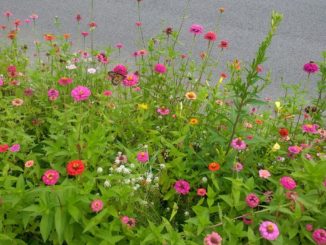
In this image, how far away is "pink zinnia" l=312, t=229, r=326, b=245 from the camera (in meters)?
1.72

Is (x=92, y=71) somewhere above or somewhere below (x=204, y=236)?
above

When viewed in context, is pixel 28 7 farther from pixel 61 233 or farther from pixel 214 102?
pixel 61 233

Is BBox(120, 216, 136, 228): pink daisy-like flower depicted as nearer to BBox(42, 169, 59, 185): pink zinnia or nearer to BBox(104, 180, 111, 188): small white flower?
BBox(104, 180, 111, 188): small white flower

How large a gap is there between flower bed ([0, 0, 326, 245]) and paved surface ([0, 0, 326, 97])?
196cm

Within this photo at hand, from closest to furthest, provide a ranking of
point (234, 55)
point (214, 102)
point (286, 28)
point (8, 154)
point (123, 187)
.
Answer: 1. point (123, 187)
2. point (8, 154)
3. point (214, 102)
4. point (234, 55)
5. point (286, 28)

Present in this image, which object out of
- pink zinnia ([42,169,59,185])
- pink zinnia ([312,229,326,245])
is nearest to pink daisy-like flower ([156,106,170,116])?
pink zinnia ([42,169,59,185])

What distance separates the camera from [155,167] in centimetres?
228

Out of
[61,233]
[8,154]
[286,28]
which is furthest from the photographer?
[286,28]

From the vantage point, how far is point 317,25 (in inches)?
235

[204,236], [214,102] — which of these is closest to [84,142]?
[204,236]

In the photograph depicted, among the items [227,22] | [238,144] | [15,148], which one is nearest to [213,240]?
[238,144]

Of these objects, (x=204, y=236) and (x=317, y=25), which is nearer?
(x=204, y=236)

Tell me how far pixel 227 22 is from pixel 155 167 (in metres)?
4.14

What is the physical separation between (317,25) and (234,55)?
1.72 meters
